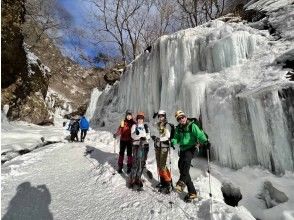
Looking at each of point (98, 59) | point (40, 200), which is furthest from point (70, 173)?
point (98, 59)

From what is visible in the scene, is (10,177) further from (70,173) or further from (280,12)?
(280,12)

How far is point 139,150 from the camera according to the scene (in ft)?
21.7

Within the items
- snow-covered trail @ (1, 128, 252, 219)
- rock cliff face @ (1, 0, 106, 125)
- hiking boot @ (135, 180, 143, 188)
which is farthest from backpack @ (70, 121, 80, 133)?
hiking boot @ (135, 180, 143, 188)

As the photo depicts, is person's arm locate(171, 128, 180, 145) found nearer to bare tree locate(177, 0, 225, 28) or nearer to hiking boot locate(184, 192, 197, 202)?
hiking boot locate(184, 192, 197, 202)

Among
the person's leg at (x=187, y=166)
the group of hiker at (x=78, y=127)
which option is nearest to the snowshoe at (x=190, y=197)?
the person's leg at (x=187, y=166)

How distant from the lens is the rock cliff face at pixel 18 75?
15125 mm

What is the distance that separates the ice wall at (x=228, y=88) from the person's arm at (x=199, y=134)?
6.65 feet

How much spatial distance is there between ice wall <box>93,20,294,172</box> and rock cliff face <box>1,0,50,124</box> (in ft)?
22.5

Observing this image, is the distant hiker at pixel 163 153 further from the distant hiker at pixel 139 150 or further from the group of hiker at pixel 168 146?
the distant hiker at pixel 139 150

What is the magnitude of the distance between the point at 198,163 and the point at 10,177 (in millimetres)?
4887

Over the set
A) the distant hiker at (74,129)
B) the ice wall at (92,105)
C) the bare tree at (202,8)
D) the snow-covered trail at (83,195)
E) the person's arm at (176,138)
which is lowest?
the snow-covered trail at (83,195)

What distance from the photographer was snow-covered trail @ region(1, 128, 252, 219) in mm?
5305

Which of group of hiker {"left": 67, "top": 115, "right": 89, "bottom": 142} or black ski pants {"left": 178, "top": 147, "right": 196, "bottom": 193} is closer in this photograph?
black ski pants {"left": 178, "top": 147, "right": 196, "bottom": 193}

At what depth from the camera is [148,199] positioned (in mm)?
5934
